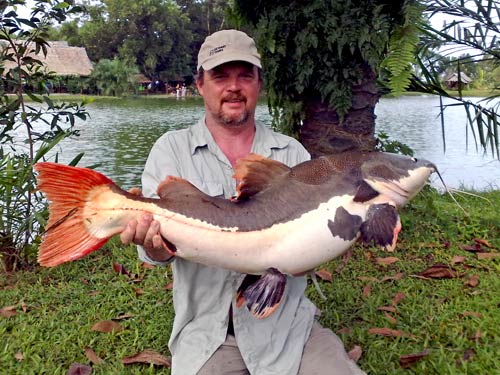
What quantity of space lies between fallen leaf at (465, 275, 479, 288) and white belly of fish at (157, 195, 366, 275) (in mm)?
2271

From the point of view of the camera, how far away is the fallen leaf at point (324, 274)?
4.21 meters

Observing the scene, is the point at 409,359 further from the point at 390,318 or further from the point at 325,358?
the point at 325,358

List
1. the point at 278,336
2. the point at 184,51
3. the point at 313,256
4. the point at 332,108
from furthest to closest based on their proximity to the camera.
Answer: the point at 184,51
the point at 332,108
the point at 278,336
the point at 313,256

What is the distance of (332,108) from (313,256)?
2.57 m

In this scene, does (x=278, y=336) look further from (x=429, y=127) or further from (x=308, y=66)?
(x=429, y=127)

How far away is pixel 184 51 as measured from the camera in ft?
160

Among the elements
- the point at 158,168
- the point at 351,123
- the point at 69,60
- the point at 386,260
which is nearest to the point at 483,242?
the point at 386,260

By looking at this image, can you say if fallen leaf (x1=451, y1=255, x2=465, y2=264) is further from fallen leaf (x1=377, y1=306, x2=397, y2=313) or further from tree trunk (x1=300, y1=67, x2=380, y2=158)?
tree trunk (x1=300, y1=67, x2=380, y2=158)

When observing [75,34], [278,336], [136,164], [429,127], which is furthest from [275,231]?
[75,34]

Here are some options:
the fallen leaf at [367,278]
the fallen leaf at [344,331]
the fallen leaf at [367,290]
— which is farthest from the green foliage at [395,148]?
the fallen leaf at [344,331]

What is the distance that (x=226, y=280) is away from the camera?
2.60 metres

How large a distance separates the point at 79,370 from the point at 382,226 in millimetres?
1979

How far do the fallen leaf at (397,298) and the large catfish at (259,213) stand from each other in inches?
68.1

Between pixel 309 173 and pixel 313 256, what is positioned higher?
pixel 309 173
